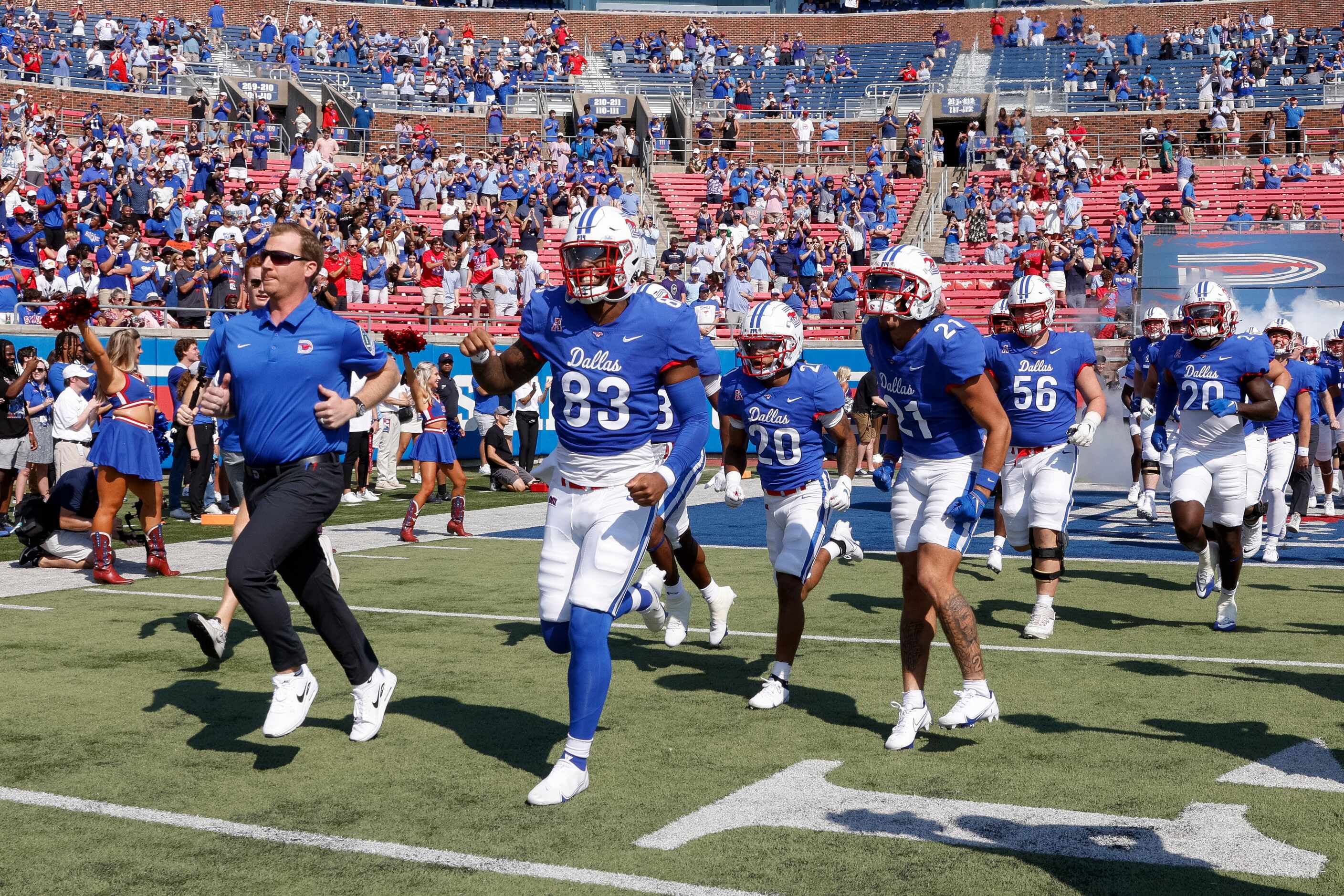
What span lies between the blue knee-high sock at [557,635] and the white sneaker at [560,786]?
0.44 meters

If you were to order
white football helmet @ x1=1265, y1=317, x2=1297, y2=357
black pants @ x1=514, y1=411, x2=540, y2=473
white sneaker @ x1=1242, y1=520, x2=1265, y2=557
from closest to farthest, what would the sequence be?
white sneaker @ x1=1242, y1=520, x2=1265, y2=557 → white football helmet @ x1=1265, y1=317, x2=1297, y2=357 → black pants @ x1=514, y1=411, x2=540, y2=473

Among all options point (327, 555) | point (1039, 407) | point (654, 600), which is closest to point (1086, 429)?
point (1039, 407)

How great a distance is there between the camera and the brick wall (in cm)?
4025

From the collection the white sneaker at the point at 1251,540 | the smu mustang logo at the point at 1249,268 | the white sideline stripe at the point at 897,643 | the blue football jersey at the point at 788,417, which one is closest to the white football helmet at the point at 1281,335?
the white sneaker at the point at 1251,540

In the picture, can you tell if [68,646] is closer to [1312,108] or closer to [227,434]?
[227,434]

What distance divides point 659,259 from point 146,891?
23.4 metres

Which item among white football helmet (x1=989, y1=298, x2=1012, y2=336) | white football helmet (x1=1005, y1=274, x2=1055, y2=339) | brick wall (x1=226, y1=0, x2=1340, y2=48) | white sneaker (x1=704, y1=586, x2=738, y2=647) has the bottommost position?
white sneaker (x1=704, y1=586, x2=738, y2=647)

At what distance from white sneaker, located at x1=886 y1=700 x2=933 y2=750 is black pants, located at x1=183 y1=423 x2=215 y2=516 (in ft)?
35.0

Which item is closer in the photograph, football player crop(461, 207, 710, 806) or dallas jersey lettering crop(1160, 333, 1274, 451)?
football player crop(461, 207, 710, 806)

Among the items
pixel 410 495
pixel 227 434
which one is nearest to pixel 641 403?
pixel 227 434

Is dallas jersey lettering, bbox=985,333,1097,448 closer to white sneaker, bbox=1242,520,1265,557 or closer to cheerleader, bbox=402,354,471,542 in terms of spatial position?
white sneaker, bbox=1242,520,1265,557

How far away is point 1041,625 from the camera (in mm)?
8359

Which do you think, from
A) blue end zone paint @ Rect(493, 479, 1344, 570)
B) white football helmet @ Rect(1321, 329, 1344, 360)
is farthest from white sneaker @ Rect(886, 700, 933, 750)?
white football helmet @ Rect(1321, 329, 1344, 360)

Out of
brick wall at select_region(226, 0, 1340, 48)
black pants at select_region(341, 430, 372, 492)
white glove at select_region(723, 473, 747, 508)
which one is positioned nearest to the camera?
white glove at select_region(723, 473, 747, 508)
